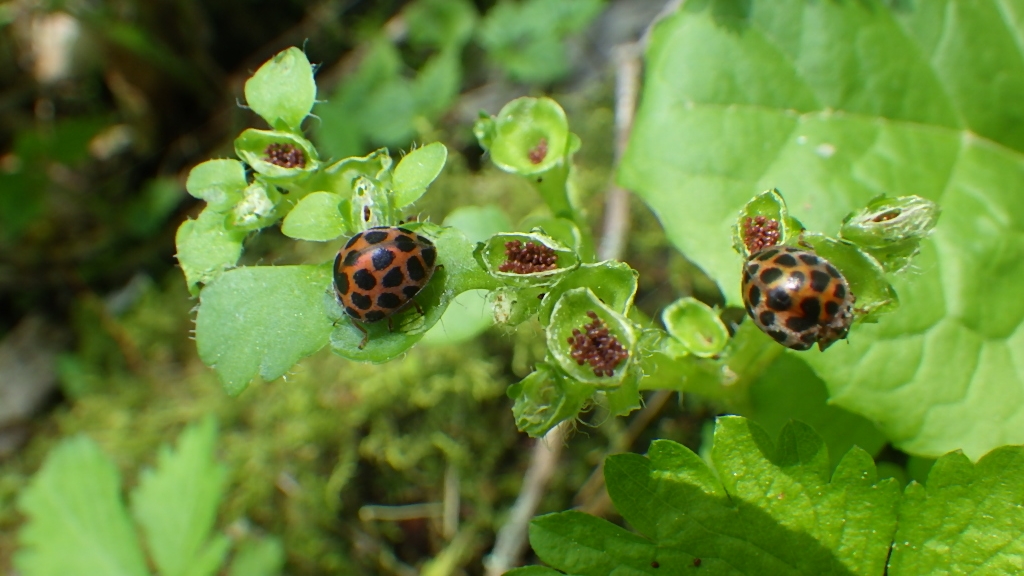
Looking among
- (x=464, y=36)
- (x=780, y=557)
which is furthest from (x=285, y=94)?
(x=464, y=36)

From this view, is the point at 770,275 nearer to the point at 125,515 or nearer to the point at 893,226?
the point at 893,226

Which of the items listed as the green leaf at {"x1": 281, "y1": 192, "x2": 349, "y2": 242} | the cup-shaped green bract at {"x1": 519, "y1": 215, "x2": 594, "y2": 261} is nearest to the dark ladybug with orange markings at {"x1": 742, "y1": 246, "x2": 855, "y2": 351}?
the cup-shaped green bract at {"x1": 519, "y1": 215, "x2": 594, "y2": 261}

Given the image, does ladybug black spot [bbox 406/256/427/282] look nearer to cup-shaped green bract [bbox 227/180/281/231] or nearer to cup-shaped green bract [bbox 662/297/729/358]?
cup-shaped green bract [bbox 227/180/281/231]

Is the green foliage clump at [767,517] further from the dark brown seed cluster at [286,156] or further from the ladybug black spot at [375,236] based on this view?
the dark brown seed cluster at [286,156]

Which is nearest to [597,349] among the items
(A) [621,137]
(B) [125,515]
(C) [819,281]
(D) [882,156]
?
(C) [819,281]

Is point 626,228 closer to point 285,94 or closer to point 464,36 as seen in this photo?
point 464,36

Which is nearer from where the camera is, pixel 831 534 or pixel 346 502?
pixel 831 534
